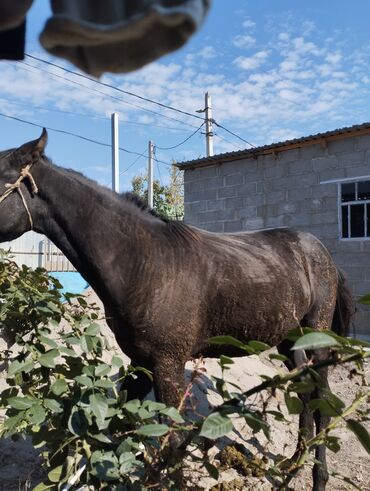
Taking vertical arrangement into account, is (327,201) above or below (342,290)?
above

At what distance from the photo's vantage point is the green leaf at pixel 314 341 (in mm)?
920

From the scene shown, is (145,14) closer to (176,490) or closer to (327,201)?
(176,490)

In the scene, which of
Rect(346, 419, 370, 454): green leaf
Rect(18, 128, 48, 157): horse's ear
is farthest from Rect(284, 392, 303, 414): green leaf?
Rect(18, 128, 48, 157): horse's ear

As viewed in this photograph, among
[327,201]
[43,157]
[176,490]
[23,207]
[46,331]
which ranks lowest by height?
[176,490]

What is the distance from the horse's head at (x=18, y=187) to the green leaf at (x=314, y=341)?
190 centimetres

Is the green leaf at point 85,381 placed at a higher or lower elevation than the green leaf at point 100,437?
higher

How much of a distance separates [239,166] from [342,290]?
656 cm

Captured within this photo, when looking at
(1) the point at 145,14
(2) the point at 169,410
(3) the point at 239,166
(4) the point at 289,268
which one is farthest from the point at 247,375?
(3) the point at 239,166

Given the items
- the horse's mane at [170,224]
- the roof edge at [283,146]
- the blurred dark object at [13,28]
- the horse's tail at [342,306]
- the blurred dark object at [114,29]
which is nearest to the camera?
the blurred dark object at [114,29]

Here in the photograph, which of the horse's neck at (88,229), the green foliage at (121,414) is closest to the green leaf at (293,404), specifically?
the green foliage at (121,414)

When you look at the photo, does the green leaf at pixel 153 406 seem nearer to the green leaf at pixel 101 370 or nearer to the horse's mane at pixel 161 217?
the green leaf at pixel 101 370

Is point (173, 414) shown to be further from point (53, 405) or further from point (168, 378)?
point (168, 378)

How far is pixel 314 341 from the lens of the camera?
3.09ft

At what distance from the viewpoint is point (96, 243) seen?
2.49 metres
